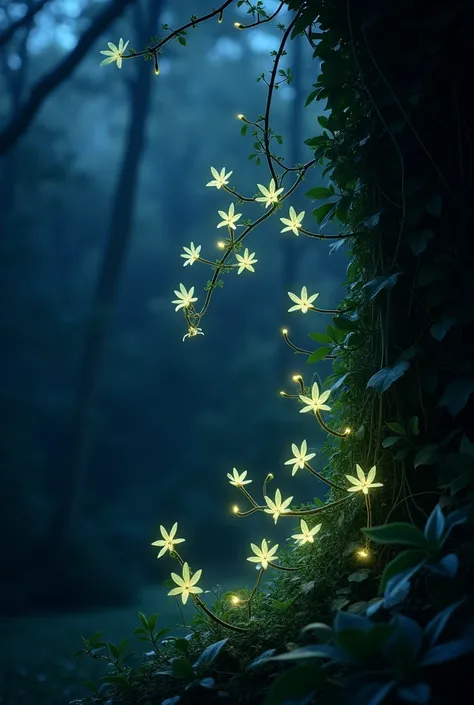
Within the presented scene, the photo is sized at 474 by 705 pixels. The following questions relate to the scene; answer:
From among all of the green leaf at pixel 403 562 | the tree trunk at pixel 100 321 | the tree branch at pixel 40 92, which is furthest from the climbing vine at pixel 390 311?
the tree trunk at pixel 100 321

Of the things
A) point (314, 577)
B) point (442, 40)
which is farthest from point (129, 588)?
point (442, 40)

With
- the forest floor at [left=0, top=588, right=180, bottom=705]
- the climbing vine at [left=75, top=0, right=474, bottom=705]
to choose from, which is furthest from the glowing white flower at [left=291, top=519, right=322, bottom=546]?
the forest floor at [left=0, top=588, right=180, bottom=705]

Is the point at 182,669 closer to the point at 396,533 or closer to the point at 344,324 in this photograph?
the point at 396,533

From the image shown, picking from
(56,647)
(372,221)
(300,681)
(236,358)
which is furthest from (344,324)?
(236,358)

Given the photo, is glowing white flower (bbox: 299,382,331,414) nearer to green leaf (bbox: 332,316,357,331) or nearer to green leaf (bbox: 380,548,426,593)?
green leaf (bbox: 332,316,357,331)

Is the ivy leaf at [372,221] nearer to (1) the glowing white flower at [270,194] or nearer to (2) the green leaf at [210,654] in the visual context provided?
(1) the glowing white flower at [270,194]

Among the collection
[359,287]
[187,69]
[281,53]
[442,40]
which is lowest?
[359,287]

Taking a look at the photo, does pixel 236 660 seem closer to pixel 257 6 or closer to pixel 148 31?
pixel 257 6
